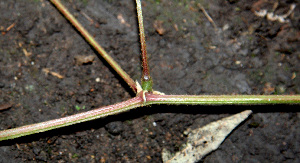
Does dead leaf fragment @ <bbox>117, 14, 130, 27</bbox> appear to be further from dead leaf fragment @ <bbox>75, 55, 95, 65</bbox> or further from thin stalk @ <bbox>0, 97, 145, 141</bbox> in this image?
thin stalk @ <bbox>0, 97, 145, 141</bbox>

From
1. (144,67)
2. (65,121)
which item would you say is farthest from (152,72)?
(65,121)

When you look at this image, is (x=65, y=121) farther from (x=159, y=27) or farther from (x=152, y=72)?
(x=159, y=27)

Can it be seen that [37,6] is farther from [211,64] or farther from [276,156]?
[276,156]

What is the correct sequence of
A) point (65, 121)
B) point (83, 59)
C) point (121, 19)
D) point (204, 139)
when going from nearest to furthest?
1. point (65, 121)
2. point (204, 139)
3. point (83, 59)
4. point (121, 19)

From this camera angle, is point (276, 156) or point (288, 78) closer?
point (276, 156)

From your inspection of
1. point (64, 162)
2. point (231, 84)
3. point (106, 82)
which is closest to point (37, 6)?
point (106, 82)

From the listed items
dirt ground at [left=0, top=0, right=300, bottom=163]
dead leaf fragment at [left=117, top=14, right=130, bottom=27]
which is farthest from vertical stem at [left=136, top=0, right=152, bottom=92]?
dead leaf fragment at [left=117, top=14, right=130, bottom=27]
